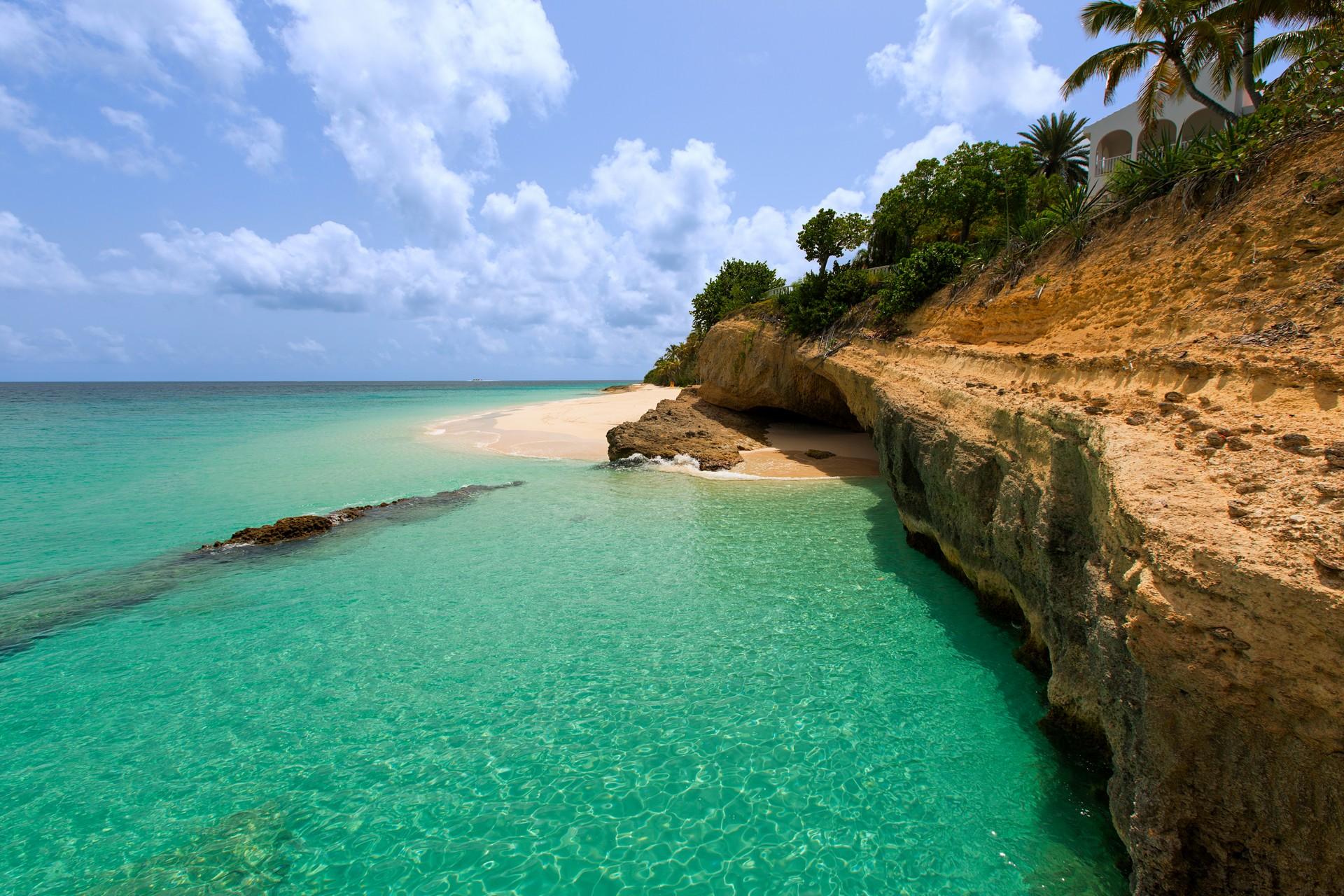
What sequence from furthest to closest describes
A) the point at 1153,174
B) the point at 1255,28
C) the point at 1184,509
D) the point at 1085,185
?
the point at 1085,185, the point at 1255,28, the point at 1153,174, the point at 1184,509

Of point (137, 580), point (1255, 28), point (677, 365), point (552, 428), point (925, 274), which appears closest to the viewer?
point (137, 580)

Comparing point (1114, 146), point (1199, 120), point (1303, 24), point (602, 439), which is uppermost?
point (1114, 146)

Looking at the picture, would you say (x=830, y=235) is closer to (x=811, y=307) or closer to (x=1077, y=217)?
(x=811, y=307)

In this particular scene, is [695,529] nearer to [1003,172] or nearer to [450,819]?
[450,819]

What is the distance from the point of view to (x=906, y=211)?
75.3 feet

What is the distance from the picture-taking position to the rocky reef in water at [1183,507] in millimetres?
3275

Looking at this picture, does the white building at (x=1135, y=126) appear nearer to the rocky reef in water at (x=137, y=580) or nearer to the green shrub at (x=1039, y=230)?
the green shrub at (x=1039, y=230)

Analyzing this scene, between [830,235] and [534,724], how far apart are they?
22.3 m

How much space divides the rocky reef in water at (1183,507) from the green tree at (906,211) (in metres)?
12.4

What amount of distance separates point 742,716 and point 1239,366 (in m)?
5.87

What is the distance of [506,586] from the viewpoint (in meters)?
10.4

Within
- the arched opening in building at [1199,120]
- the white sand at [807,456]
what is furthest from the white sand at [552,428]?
the arched opening in building at [1199,120]

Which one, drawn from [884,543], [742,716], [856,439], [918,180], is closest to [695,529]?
[884,543]

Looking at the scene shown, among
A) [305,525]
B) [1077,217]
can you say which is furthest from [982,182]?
[305,525]
